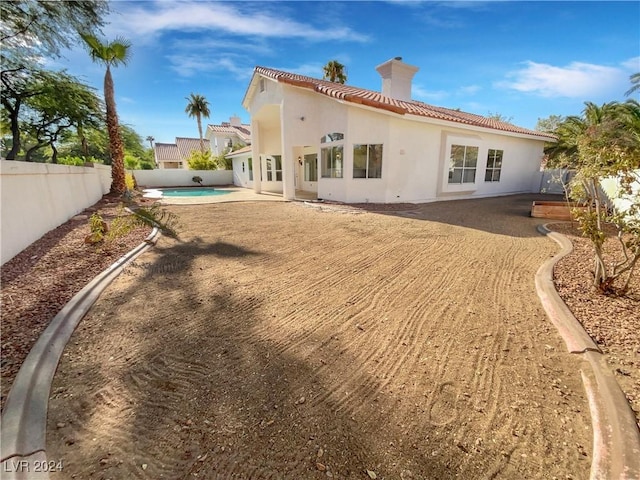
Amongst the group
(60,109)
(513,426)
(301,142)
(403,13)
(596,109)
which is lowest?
(513,426)

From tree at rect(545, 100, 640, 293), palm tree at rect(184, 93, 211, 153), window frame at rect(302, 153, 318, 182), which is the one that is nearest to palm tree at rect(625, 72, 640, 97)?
window frame at rect(302, 153, 318, 182)

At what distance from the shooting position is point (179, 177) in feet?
89.6

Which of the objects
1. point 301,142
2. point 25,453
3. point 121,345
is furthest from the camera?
point 301,142

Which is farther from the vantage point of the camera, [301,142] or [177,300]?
[301,142]

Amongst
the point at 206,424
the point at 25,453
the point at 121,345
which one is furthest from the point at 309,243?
the point at 25,453

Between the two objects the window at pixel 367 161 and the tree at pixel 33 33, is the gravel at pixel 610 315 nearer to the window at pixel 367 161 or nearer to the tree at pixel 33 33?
the window at pixel 367 161

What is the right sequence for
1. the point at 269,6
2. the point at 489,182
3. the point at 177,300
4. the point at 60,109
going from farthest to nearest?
the point at 489,182
the point at 60,109
the point at 269,6
the point at 177,300

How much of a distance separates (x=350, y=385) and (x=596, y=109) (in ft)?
92.0

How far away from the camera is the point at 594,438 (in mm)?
1794

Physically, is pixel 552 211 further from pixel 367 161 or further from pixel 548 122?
pixel 548 122

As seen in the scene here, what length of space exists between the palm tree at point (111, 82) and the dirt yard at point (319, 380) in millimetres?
14207

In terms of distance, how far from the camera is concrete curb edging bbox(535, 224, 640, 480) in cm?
159

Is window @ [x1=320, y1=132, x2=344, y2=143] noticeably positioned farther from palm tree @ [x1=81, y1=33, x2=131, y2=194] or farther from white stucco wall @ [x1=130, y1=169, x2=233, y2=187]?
white stucco wall @ [x1=130, y1=169, x2=233, y2=187]

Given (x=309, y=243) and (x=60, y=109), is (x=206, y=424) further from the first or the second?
(x=60, y=109)
